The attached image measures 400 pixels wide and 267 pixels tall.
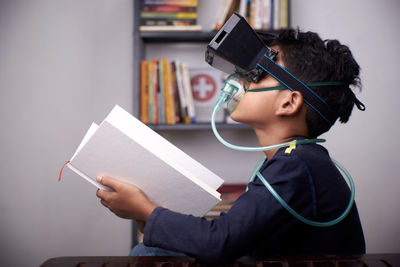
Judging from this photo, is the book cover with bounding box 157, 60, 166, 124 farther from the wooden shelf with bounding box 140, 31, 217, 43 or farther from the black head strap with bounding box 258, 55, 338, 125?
the black head strap with bounding box 258, 55, 338, 125

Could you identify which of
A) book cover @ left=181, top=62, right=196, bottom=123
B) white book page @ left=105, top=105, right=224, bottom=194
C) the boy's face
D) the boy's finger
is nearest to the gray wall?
book cover @ left=181, top=62, right=196, bottom=123

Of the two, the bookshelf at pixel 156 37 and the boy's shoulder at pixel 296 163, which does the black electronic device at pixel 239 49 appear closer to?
the boy's shoulder at pixel 296 163

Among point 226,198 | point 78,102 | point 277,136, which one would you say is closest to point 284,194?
point 277,136

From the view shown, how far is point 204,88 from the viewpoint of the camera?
2205 millimetres

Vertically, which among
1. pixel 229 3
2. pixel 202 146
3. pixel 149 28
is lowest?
pixel 202 146

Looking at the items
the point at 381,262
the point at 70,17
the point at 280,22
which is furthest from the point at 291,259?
the point at 70,17

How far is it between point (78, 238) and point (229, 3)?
5.81ft

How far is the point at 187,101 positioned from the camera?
2070 mm

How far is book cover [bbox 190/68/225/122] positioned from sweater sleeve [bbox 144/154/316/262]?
4.70 feet

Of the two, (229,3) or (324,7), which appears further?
(324,7)

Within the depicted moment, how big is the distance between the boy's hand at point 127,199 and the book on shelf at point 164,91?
3.98 ft

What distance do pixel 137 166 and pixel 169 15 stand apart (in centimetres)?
145

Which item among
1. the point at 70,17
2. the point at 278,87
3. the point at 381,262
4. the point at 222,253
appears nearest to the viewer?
the point at 381,262

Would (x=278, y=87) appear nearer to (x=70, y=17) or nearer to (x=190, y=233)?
(x=190, y=233)
